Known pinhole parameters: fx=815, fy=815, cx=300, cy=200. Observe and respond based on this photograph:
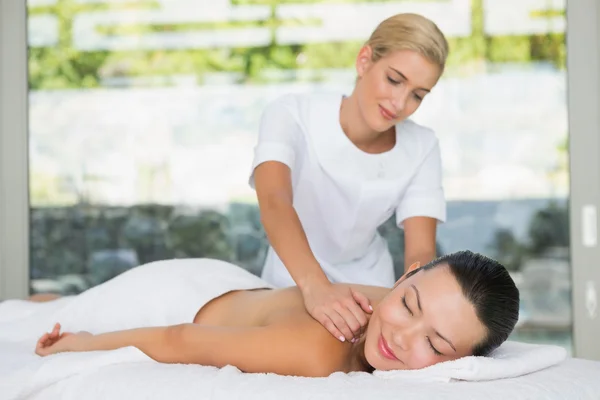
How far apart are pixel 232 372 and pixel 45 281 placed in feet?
8.06

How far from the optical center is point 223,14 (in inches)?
142

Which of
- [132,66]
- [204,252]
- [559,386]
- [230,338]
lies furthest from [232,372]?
[132,66]

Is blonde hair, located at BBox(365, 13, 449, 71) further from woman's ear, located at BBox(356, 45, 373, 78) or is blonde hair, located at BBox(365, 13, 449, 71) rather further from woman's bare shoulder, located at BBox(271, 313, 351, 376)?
woman's bare shoulder, located at BBox(271, 313, 351, 376)

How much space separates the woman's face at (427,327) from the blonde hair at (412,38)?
70 centimetres

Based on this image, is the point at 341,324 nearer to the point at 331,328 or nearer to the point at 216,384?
the point at 331,328

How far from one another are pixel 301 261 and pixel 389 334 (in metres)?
0.37

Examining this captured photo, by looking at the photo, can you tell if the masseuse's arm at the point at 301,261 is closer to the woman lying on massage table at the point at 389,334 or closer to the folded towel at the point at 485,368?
the woman lying on massage table at the point at 389,334

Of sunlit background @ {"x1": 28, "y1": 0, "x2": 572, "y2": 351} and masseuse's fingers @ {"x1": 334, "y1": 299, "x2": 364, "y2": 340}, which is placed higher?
sunlit background @ {"x1": 28, "y1": 0, "x2": 572, "y2": 351}

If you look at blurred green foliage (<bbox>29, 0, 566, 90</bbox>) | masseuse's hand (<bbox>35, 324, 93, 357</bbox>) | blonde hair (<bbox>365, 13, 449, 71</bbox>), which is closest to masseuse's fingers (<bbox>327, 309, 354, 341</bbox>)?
masseuse's hand (<bbox>35, 324, 93, 357</bbox>)

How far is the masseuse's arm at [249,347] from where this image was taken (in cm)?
158

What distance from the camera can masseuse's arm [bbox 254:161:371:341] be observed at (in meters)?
1.62

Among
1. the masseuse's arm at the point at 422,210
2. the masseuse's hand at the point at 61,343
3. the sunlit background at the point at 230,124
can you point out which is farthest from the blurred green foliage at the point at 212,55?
the masseuse's hand at the point at 61,343

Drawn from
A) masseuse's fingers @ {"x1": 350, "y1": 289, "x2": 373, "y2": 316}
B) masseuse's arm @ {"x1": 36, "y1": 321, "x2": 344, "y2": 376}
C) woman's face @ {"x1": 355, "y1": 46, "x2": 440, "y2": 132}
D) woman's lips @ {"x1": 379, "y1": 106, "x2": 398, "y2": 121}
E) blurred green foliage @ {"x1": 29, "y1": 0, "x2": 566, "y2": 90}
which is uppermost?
blurred green foliage @ {"x1": 29, "y1": 0, "x2": 566, "y2": 90}

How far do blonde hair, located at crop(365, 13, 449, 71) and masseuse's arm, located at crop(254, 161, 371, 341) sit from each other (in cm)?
41
